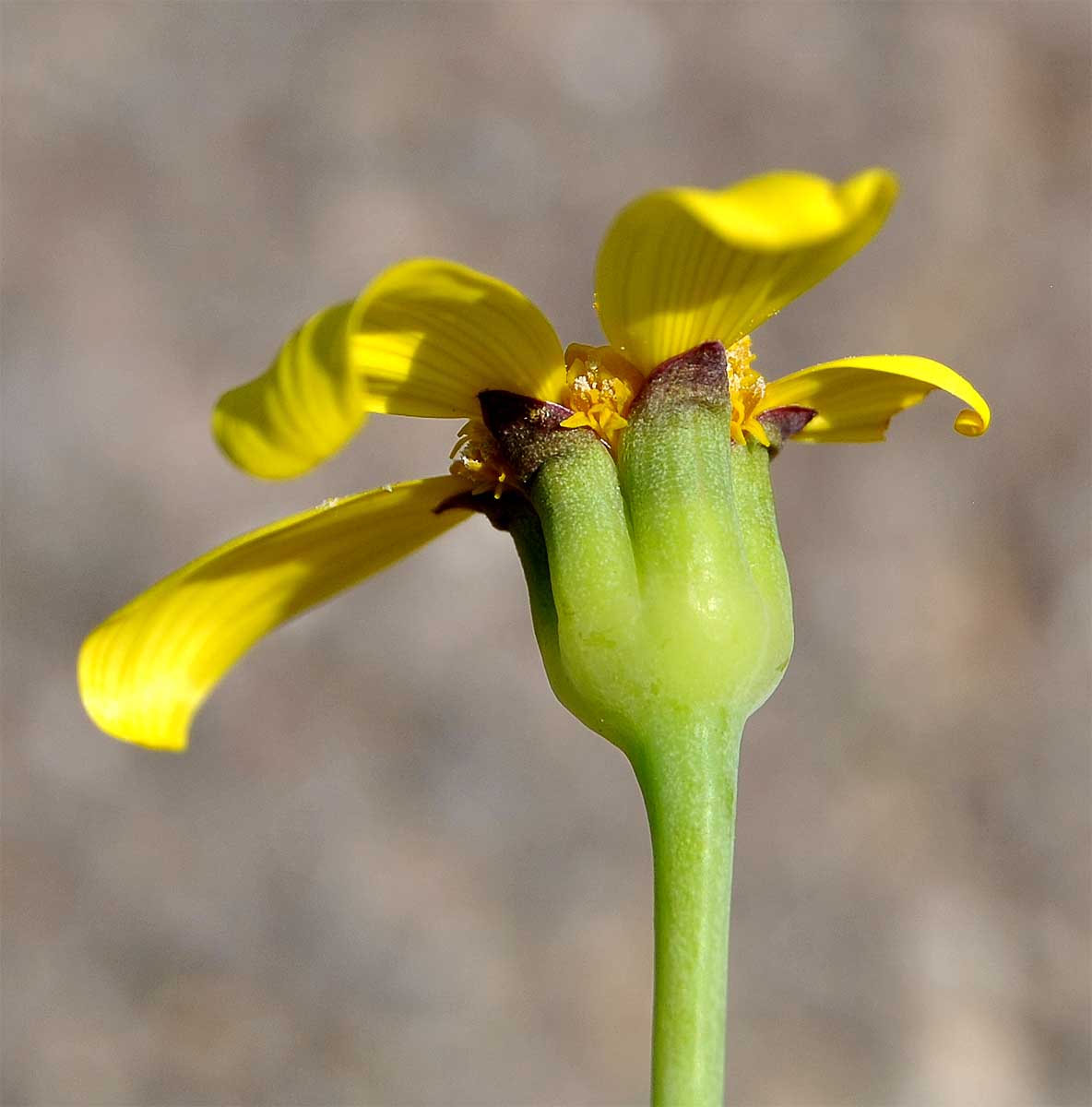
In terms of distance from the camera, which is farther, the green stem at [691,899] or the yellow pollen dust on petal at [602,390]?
the yellow pollen dust on petal at [602,390]

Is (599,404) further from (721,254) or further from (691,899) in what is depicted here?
(691,899)

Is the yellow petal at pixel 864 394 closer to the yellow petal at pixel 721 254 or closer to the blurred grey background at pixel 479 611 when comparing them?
the yellow petal at pixel 721 254

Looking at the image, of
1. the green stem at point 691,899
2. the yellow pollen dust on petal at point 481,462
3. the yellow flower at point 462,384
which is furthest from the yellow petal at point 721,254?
the green stem at point 691,899

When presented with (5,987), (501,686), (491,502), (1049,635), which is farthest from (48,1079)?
(491,502)

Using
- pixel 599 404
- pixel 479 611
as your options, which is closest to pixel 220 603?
pixel 599 404

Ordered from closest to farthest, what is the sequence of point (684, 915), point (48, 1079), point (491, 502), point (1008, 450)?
1. point (684, 915)
2. point (491, 502)
3. point (48, 1079)
4. point (1008, 450)

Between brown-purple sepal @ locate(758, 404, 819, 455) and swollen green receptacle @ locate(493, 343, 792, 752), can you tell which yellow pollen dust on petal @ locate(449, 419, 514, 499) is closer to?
swollen green receptacle @ locate(493, 343, 792, 752)

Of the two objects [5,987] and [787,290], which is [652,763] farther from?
[5,987]
